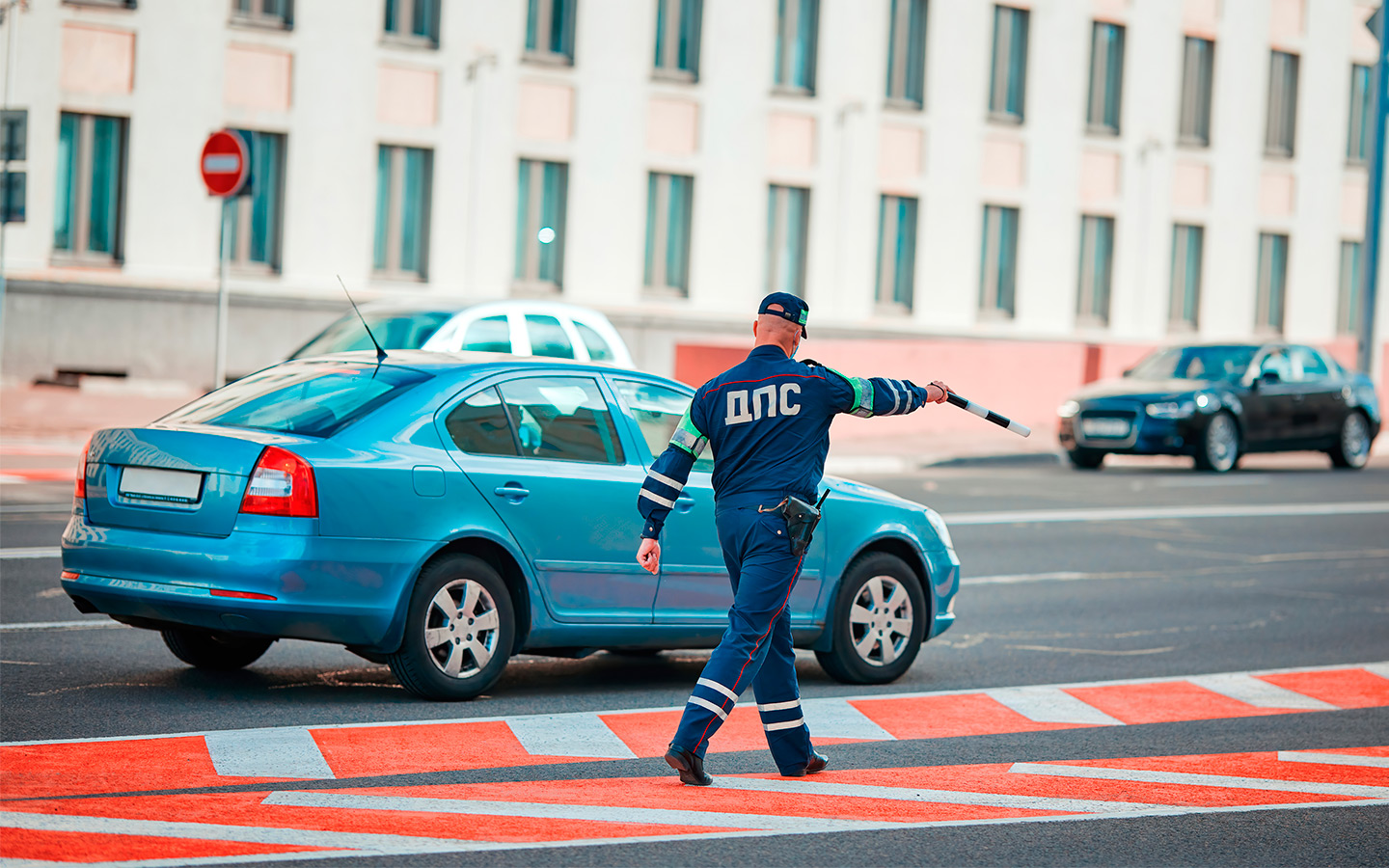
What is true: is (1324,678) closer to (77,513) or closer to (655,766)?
(655,766)

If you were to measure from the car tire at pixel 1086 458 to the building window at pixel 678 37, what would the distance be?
32.6 feet

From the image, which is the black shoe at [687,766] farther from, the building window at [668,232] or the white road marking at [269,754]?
the building window at [668,232]

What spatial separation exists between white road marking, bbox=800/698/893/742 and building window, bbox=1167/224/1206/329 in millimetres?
29774

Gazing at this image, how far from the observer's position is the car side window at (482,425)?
7.99 m

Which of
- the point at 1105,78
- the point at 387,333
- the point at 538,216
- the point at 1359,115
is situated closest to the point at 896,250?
the point at 1105,78

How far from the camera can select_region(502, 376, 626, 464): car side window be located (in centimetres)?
824

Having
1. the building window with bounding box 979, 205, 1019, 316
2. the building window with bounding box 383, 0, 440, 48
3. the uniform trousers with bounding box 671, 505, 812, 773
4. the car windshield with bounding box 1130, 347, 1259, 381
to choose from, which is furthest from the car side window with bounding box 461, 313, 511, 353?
the building window with bounding box 979, 205, 1019, 316

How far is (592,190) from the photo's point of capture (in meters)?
29.1

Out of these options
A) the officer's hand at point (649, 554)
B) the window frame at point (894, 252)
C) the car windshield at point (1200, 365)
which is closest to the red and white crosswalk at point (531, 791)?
the officer's hand at point (649, 554)

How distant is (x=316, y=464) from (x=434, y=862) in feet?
8.37

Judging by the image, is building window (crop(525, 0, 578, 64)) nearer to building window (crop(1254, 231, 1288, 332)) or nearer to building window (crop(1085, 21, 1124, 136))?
building window (crop(1085, 21, 1124, 136))

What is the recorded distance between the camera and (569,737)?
24.2 ft

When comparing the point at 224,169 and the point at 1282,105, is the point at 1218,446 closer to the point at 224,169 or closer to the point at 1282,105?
the point at 224,169

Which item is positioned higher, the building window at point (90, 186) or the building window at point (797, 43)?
the building window at point (797, 43)
